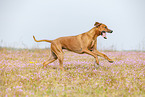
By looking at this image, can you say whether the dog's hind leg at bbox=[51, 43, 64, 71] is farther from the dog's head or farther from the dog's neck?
the dog's head

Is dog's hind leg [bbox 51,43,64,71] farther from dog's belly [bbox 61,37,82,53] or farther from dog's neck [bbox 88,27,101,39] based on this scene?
dog's neck [bbox 88,27,101,39]

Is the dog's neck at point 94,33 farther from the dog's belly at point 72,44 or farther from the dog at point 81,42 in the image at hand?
the dog's belly at point 72,44

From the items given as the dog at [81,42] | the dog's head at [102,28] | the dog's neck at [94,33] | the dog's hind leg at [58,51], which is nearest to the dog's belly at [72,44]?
the dog at [81,42]

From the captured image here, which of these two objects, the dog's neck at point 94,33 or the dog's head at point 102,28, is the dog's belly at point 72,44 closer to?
the dog's neck at point 94,33

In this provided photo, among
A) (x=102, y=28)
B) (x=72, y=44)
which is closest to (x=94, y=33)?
(x=102, y=28)

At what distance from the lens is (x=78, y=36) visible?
8.37 meters

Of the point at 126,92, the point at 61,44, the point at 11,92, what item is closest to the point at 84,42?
the point at 61,44

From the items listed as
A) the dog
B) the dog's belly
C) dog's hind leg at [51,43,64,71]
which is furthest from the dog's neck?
dog's hind leg at [51,43,64,71]

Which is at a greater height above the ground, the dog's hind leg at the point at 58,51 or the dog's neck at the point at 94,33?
the dog's neck at the point at 94,33

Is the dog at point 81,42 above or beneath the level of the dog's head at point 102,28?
beneath

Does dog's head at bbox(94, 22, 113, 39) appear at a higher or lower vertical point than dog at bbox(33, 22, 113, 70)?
higher

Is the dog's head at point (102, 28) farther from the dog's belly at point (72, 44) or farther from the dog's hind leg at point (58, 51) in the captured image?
the dog's hind leg at point (58, 51)

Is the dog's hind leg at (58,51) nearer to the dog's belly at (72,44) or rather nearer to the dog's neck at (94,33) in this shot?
the dog's belly at (72,44)

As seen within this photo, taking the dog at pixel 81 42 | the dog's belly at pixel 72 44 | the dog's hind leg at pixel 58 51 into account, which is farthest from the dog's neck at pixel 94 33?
the dog's hind leg at pixel 58 51
